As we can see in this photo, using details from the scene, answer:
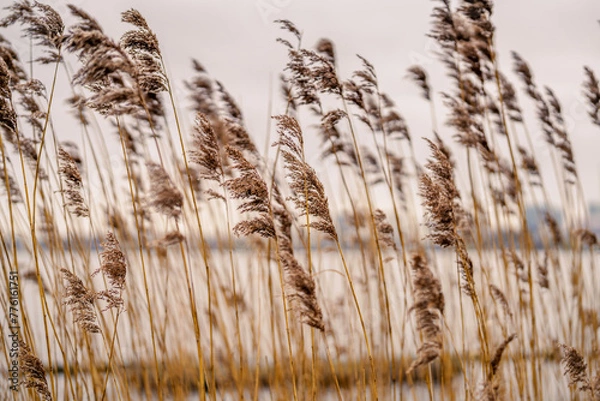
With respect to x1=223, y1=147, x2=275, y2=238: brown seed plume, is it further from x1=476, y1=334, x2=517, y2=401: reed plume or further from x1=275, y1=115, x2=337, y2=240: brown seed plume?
x1=476, y1=334, x2=517, y2=401: reed plume

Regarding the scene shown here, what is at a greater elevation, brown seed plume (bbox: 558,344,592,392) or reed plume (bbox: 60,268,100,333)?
reed plume (bbox: 60,268,100,333)

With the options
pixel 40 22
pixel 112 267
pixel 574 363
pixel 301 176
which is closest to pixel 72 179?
pixel 112 267

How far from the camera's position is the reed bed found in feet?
5.48

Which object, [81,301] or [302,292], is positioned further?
[81,301]

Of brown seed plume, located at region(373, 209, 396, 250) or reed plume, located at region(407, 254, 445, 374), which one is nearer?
reed plume, located at region(407, 254, 445, 374)

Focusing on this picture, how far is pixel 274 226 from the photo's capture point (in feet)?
5.39

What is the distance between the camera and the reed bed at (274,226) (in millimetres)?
1670

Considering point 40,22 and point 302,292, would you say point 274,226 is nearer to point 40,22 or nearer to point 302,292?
point 302,292

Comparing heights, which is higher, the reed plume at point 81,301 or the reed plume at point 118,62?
the reed plume at point 118,62

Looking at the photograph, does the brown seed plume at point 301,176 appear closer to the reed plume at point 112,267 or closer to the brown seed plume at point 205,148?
the brown seed plume at point 205,148

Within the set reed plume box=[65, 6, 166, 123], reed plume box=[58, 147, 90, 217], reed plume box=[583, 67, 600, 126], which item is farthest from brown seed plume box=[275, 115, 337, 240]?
reed plume box=[583, 67, 600, 126]

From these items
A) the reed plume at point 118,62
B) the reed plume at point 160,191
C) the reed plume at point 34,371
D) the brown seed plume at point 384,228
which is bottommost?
the reed plume at point 34,371

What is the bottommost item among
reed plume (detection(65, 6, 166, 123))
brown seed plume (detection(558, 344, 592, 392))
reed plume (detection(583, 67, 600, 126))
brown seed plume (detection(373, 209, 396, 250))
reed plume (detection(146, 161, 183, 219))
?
brown seed plume (detection(558, 344, 592, 392))

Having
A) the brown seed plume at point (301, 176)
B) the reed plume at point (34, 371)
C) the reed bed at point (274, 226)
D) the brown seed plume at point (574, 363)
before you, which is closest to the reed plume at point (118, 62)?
the reed bed at point (274, 226)
